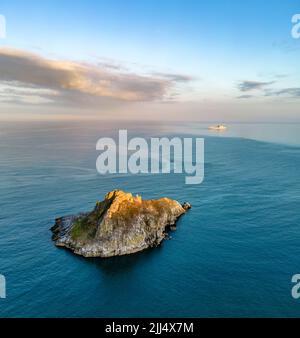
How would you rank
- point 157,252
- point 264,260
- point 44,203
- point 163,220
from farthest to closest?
point 44,203
point 163,220
point 157,252
point 264,260

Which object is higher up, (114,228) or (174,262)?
(114,228)

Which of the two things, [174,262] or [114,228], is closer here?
[174,262]

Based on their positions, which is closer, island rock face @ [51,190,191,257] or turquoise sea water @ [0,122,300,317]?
turquoise sea water @ [0,122,300,317]

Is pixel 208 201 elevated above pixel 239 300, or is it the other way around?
pixel 208 201

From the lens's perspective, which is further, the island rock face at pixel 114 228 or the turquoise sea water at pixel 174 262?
the island rock face at pixel 114 228
